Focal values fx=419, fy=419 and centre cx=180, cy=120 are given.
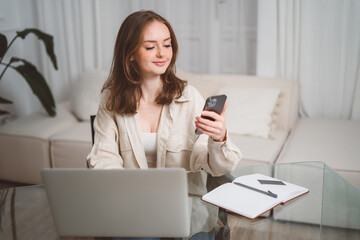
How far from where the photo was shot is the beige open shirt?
1.67m

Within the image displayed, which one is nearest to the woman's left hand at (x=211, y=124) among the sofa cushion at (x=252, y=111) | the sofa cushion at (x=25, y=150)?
the sofa cushion at (x=252, y=111)

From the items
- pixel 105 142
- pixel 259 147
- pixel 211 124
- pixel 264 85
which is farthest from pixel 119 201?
pixel 264 85

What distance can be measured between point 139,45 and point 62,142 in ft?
4.71

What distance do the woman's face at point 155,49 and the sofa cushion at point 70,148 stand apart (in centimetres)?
128

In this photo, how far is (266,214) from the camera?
133cm

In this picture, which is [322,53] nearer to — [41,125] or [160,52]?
[160,52]

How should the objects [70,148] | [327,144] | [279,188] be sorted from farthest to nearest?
[70,148] < [327,144] < [279,188]

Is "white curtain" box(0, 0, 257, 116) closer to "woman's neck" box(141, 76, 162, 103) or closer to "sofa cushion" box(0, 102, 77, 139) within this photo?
"sofa cushion" box(0, 102, 77, 139)

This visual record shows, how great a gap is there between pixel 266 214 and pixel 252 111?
1.49 meters

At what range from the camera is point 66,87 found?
3771mm

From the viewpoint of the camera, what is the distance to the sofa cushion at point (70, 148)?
9.00ft

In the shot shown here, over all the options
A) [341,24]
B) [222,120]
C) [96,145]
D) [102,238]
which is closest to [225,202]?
[222,120]

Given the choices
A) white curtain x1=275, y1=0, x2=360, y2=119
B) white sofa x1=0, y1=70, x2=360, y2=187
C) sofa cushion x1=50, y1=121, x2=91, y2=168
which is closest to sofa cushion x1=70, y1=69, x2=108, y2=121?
white sofa x1=0, y1=70, x2=360, y2=187

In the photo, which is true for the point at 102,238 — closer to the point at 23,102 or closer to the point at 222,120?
the point at 222,120
